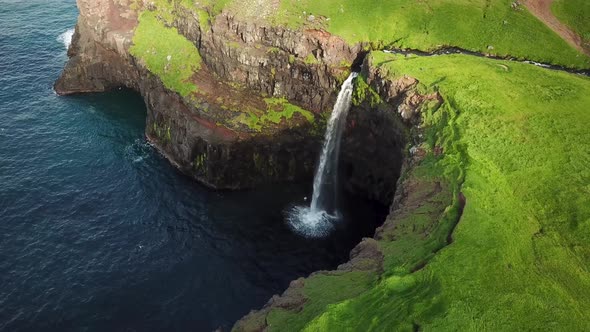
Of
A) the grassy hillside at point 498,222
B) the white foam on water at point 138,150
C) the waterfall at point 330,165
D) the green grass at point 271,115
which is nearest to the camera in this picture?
the grassy hillside at point 498,222

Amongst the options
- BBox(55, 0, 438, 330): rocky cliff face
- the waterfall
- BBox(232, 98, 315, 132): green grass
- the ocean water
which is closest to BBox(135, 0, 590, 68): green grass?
BBox(55, 0, 438, 330): rocky cliff face

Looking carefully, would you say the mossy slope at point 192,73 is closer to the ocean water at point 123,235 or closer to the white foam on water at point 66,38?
the ocean water at point 123,235

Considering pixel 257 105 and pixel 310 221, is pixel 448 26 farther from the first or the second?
pixel 310 221

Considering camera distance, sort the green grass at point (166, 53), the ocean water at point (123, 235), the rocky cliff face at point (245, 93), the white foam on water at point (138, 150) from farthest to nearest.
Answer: the green grass at point (166, 53), the white foam on water at point (138, 150), the rocky cliff face at point (245, 93), the ocean water at point (123, 235)

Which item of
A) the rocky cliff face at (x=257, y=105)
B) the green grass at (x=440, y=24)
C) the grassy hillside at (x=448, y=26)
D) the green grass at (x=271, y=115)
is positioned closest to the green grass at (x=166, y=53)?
the rocky cliff face at (x=257, y=105)

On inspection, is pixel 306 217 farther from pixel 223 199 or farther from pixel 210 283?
pixel 210 283

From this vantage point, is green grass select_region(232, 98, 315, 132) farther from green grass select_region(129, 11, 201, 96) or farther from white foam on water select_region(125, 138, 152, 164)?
white foam on water select_region(125, 138, 152, 164)
